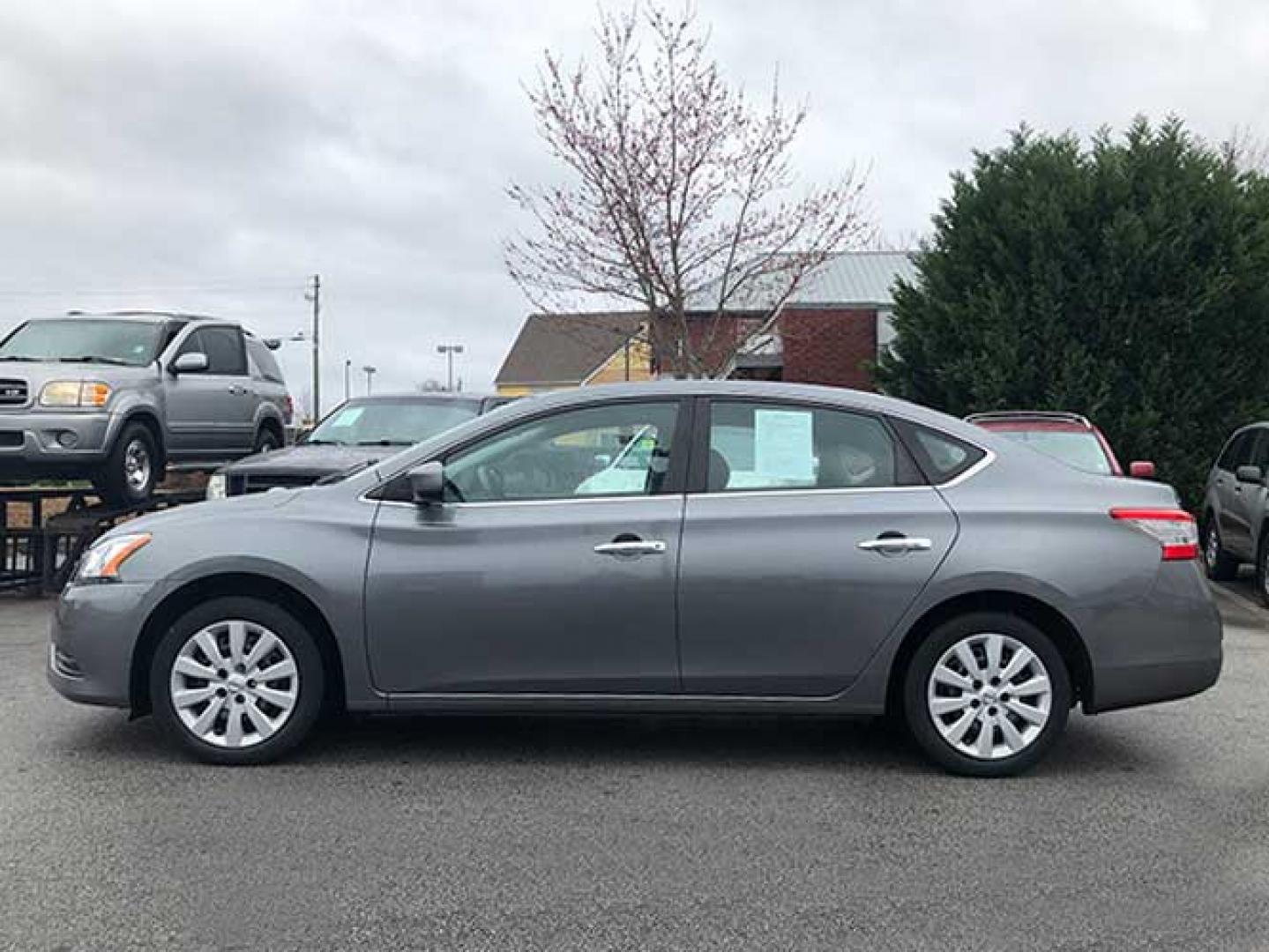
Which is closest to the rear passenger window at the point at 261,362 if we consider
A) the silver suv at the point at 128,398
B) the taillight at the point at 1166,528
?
the silver suv at the point at 128,398

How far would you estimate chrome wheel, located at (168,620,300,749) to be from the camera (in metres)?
5.00

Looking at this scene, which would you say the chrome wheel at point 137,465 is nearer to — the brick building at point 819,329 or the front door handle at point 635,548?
the front door handle at point 635,548

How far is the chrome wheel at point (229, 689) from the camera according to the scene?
500 centimetres

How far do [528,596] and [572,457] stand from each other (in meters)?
0.67

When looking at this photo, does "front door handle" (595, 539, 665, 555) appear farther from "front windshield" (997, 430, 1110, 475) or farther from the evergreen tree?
the evergreen tree

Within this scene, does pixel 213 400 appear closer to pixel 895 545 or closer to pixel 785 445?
pixel 785 445

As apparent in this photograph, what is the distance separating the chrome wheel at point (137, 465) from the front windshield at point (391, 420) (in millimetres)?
1347

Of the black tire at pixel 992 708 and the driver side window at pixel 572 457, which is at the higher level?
the driver side window at pixel 572 457

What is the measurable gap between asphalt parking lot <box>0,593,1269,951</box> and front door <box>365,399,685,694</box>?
0.46m

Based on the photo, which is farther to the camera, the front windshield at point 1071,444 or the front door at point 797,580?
the front windshield at point 1071,444

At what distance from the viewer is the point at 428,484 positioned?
16.1ft

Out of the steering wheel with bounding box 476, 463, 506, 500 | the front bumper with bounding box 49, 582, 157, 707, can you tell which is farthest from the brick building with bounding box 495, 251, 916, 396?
the front bumper with bounding box 49, 582, 157, 707

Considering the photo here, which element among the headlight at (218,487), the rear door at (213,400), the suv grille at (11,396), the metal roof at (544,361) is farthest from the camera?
the metal roof at (544,361)

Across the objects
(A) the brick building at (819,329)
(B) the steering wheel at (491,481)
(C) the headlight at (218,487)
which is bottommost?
(C) the headlight at (218,487)
